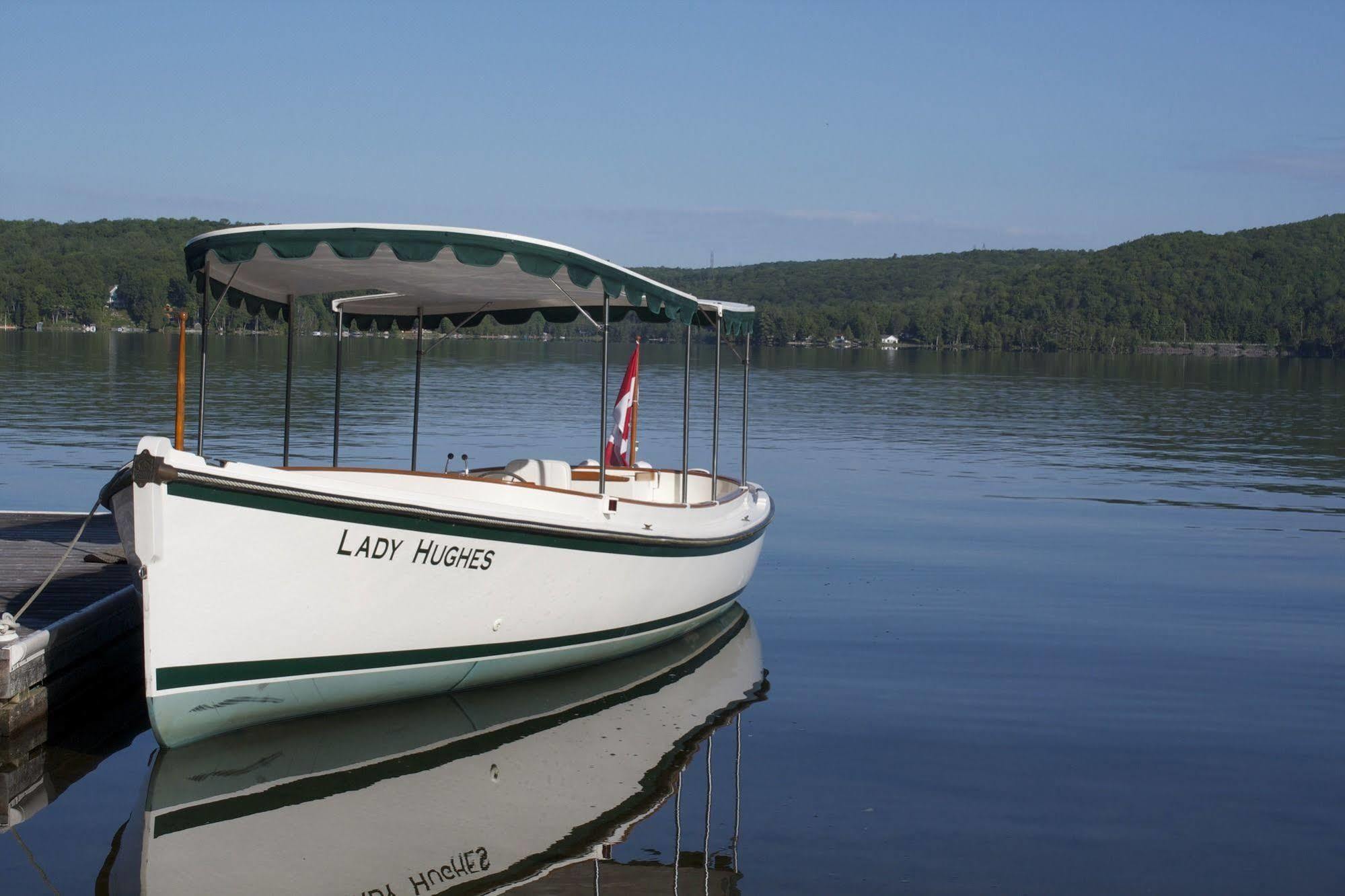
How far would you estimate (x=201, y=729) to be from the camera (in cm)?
745

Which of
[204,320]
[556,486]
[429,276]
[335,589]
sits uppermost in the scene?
[429,276]

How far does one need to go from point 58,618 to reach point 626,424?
17.3 ft

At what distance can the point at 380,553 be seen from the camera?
7.61m

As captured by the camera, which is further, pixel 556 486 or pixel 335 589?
pixel 556 486

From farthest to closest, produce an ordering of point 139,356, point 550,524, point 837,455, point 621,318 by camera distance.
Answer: point 139,356 < point 837,455 < point 621,318 < point 550,524

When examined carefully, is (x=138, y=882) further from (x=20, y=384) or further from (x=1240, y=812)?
(x=20, y=384)

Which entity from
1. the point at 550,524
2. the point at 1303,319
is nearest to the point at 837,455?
the point at 550,524

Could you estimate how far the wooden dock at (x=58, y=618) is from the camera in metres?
7.61

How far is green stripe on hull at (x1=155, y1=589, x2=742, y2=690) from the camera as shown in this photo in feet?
23.6

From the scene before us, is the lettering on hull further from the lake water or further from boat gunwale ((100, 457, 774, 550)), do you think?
the lake water

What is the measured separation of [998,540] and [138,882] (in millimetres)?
12199

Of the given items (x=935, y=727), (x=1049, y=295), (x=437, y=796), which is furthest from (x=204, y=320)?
(x=1049, y=295)

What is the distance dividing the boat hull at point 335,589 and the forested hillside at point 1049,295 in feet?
478

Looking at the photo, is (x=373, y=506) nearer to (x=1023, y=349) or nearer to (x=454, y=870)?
(x=454, y=870)
